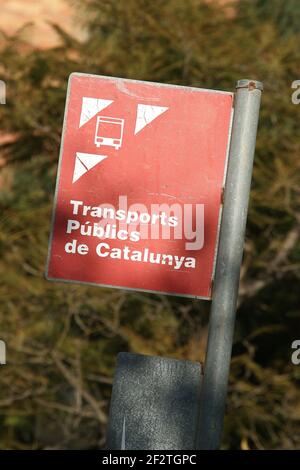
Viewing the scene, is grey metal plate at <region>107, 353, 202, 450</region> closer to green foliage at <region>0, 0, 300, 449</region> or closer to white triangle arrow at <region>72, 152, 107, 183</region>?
white triangle arrow at <region>72, 152, 107, 183</region>

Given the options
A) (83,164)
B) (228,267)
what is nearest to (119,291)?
(83,164)

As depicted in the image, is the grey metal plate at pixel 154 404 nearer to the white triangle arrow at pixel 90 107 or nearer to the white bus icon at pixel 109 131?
the white bus icon at pixel 109 131

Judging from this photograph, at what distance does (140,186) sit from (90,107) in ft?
1.13

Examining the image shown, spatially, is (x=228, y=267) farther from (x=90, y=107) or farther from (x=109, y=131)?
(x=90, y=107)

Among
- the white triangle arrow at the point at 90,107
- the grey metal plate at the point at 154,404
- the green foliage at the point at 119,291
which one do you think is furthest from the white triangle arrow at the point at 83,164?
the green foliage at the point at 119,291

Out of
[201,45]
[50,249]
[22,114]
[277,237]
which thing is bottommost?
[50,249]

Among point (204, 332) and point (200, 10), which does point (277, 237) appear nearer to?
point (204, 332)

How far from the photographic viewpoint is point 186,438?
3270 millimetres

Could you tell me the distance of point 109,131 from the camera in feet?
11.6

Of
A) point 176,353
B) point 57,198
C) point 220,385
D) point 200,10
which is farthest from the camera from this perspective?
point 200,10

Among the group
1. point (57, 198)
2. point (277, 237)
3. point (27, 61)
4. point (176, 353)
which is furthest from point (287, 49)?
point (57, 198)

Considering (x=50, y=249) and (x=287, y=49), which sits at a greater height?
(x=287, y=49)

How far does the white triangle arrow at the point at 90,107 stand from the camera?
3553 millimetres

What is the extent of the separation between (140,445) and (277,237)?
7400 mm
